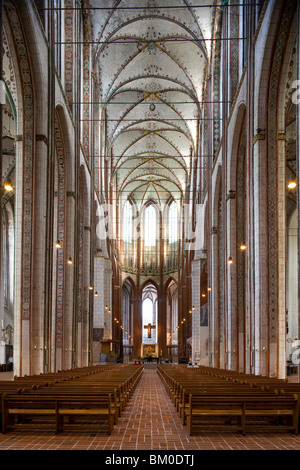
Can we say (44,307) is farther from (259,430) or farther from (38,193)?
(259,430)

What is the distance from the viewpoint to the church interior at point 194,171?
1742 cm

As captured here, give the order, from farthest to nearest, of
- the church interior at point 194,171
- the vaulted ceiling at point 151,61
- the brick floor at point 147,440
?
the vaulted ceiling at point 151,61
the church interior at point 194,171
the brick floor at point 147,440

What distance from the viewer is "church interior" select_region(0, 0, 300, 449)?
1742 centimetres

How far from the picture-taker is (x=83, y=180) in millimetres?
32156

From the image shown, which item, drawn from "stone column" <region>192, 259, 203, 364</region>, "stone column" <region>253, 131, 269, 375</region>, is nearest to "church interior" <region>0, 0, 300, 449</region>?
"stone column" <region>253, 131, 269, 375</region>

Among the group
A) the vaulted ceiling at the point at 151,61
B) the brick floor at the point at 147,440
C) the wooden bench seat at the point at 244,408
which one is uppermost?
the vaulted ceiling at the point at 151,61

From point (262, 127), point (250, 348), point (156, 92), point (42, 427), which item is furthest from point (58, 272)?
point (156, 92)

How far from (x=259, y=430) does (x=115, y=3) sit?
3083 cm

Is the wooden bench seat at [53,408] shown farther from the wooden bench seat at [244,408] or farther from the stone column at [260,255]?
the stone column at [260,255]

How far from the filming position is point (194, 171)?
47594 mm

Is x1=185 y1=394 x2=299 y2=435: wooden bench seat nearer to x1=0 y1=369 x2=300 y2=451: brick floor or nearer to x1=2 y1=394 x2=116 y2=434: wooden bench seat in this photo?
x1=0 y1=369 x2=300 y2=451: brick floor

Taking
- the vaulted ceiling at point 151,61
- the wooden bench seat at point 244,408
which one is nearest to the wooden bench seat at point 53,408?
the wooden bench seat at point 244,408

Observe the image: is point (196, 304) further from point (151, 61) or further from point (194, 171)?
point (151, 61)

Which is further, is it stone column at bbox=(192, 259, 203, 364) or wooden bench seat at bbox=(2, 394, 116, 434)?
stone column at bbox=(192, 259, 203, 364)
